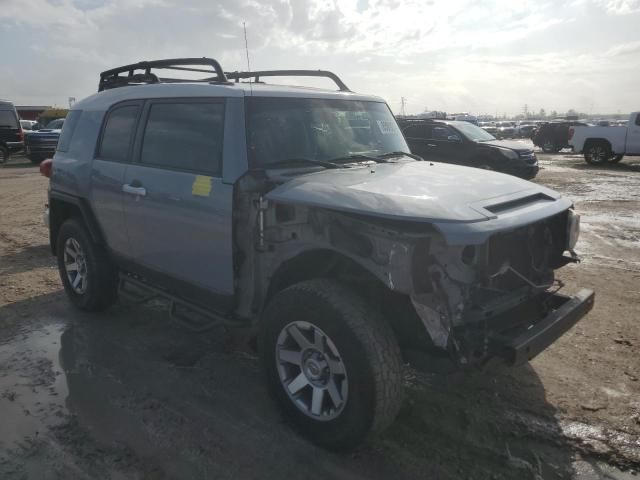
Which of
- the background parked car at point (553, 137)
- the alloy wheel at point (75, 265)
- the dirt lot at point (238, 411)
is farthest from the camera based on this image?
the background parked car at point (553, 137)

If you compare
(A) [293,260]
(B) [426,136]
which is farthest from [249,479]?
(B) [426,136]

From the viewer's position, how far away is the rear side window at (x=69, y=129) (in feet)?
16.7

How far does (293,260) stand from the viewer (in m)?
3.27

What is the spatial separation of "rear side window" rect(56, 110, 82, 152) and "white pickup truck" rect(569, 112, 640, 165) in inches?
786

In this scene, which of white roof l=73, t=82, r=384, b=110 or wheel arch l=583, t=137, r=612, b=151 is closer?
white roof l=73, t=82, r=384, b=110

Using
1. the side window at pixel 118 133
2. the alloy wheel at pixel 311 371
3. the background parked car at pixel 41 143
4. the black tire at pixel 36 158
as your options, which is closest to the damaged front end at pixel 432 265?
the alloy wheel at pixel 311 371

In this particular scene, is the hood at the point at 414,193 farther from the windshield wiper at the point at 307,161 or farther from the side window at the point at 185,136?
the side window at the point at 185,136

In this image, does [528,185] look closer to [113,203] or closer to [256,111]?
[256,111]

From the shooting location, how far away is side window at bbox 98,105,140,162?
14.2ft

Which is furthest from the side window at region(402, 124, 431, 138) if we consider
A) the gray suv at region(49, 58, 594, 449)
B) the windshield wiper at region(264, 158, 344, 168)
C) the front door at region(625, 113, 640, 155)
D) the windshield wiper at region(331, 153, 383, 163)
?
the front door at region(625, 113, 640, 155)

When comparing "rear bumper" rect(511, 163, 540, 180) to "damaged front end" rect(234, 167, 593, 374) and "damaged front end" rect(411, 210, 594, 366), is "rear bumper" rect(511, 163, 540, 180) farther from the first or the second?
"damaged front end" rect(411, 210, 594, 366)

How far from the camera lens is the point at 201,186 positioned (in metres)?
3.53

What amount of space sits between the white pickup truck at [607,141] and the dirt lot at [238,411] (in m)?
16.9

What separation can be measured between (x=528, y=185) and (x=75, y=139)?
4.14 metres
